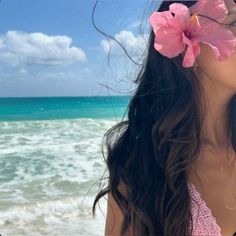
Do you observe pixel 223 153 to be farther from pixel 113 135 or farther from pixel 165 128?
pixel 113 135

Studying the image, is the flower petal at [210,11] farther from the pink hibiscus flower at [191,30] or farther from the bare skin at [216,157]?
the bare skin at [216,157]

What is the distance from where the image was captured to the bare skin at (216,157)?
1515 millimetres

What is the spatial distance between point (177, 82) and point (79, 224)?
9.82 ft

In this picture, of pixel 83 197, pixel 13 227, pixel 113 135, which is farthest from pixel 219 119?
pixel 83 197

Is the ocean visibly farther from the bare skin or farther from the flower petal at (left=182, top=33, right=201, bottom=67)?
the flower petal at (left=182, top=33, right=201, bottom=67)

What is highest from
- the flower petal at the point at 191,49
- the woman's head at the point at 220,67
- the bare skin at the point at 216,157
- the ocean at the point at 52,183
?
the flower petal at the point at 191,49

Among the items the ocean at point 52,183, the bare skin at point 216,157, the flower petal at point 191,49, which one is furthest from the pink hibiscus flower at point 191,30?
the ocean at point 52,183

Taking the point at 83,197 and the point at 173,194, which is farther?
the point at 83,197

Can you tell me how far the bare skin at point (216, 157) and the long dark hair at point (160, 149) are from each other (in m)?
0.04

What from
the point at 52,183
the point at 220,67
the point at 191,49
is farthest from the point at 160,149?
the point at 52,183

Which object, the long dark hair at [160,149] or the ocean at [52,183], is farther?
the ocean at [52,183]

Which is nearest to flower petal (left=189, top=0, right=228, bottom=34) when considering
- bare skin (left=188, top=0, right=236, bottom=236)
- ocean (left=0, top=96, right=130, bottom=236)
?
bare skin (left=188, top=0, right=236, bottom=236)

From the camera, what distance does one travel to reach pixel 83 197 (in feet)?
17.4

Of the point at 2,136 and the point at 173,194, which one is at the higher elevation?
the point at 173,194
